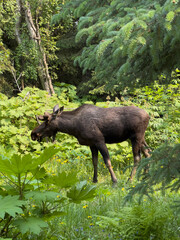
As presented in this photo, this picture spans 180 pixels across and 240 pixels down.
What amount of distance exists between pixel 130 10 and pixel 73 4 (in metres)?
1.34

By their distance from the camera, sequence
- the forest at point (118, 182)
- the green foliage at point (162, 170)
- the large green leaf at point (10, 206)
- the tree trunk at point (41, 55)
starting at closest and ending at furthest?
the large green leaf at point (10, 206) → the forest at point (118, 182) → the green foliage at point (162, 170) → the tree trunk at point (41, 55)

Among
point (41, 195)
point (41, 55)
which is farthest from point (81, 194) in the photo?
point (41, 55)

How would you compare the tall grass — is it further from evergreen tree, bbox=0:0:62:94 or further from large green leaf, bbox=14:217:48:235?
evergreen tree, bbox=0:0:62:94

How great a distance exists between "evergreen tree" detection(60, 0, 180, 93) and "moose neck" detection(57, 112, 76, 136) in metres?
2.60

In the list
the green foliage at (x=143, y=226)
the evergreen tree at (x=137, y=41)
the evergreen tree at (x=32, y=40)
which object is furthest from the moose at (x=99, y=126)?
the evergreen tree at (x=32, y=40)

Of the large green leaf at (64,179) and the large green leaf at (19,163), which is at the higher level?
the large green leaf at (19,163)

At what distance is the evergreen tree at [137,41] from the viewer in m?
3.02

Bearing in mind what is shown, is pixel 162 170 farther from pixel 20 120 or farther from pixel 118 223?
pixel 20 120

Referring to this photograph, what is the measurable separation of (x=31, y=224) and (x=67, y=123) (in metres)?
4.21

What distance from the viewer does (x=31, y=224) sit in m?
2.58

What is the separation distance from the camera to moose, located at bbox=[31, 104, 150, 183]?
6621 millimetres

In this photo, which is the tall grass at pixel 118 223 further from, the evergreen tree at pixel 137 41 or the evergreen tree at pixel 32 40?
the evergreen tree at pixel 32 40

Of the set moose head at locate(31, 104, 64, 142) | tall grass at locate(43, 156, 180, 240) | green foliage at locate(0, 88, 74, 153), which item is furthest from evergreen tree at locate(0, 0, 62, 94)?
tall grass at locate(43, 156, 180, 240)

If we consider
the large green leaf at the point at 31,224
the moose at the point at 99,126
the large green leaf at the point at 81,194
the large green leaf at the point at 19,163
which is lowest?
the moose at the point at 99,126
